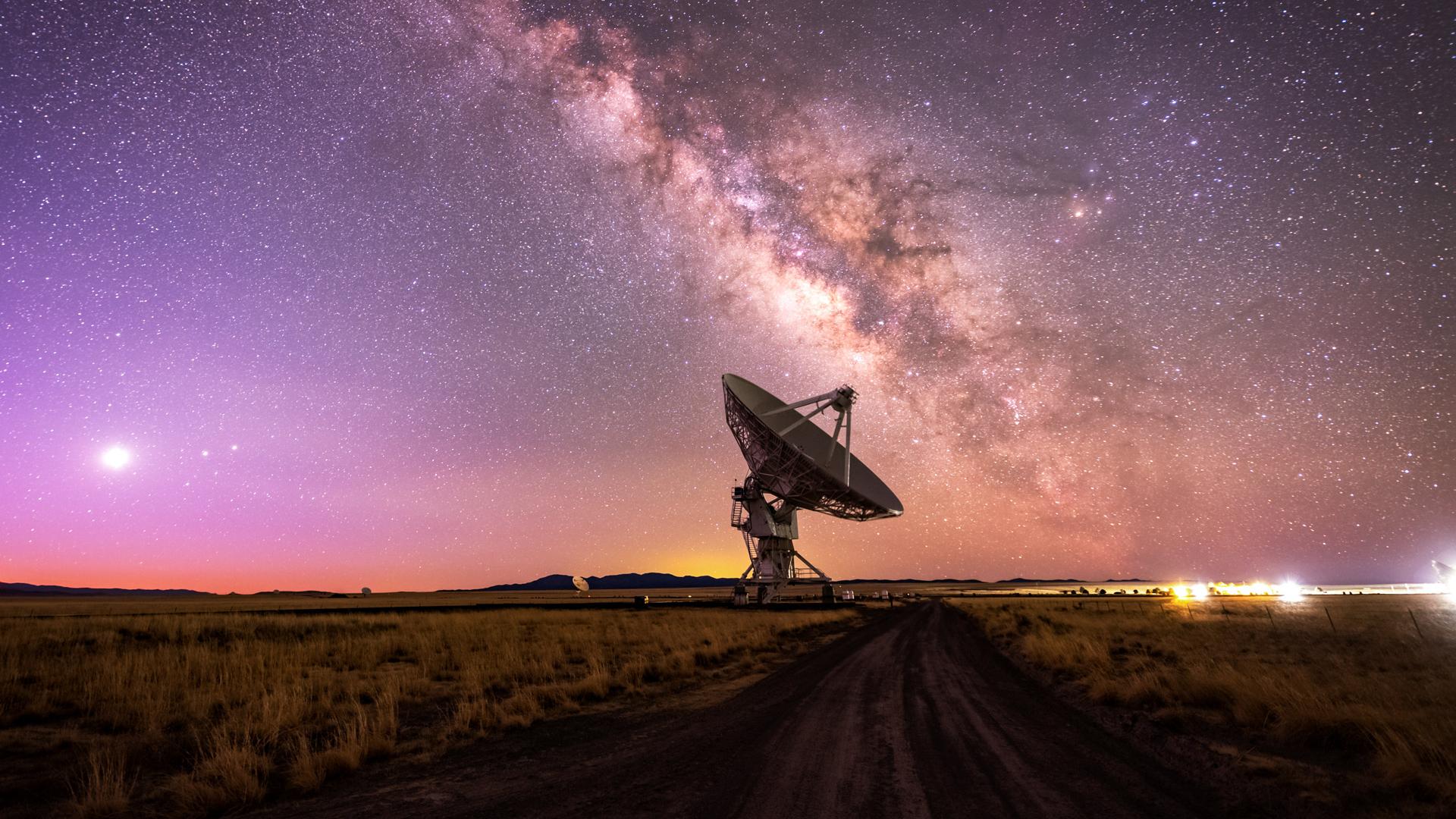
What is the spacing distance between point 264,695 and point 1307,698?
1617 cm

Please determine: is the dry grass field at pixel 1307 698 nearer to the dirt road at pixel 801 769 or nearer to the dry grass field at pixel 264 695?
the dirt road at pixel 801 769

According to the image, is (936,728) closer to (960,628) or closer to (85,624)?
(960,628)

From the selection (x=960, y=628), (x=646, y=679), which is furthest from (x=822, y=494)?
(x=646, y=679)

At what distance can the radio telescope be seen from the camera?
3597cm

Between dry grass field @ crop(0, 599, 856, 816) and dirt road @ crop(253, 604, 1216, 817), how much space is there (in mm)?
928

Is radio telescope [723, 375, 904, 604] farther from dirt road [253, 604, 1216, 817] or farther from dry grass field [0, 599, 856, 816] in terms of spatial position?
dirt road [253, 604, 1216, 817]

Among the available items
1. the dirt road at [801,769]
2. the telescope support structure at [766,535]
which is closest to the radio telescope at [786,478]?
the telescope support structure at [766,535]

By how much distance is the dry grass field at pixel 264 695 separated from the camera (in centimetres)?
652

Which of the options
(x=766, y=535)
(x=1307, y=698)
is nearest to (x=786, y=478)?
(x=766, y=535)

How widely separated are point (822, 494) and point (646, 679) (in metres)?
25.0

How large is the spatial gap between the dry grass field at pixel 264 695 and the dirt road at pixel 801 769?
928 mm

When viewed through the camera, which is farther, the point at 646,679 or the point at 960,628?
the point at 960,628

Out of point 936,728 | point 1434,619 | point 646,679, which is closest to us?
point 936,728

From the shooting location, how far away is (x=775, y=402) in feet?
129
